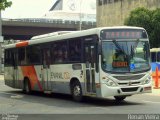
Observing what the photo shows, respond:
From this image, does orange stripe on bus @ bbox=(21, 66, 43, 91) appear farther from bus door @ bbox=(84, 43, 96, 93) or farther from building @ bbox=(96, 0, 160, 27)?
building @ bbox=(96, 0, 160, 27)

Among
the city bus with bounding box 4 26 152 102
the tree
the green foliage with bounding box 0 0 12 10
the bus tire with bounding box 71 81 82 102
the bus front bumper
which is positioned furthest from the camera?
the tree

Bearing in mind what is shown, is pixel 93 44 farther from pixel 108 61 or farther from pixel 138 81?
pixel 138 81

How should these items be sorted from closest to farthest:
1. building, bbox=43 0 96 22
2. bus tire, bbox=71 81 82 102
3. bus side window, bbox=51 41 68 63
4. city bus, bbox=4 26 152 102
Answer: city bus, bbox=4 26 152 102, bus tire, bbox=71 81 82 102, bus side window, bbox=51 41 68 63, building, bbox=43 0 96 22

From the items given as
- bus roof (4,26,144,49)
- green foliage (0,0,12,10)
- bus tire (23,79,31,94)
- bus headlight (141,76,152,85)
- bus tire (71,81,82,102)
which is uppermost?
green foliage (0,0,12,10)

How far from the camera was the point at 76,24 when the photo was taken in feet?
327

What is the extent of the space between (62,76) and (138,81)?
3.92m

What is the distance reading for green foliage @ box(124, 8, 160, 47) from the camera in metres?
69.2

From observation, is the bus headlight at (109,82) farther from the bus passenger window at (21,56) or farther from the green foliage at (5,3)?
the green foliage at (5,3)

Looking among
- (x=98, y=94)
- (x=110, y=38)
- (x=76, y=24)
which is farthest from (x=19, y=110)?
(x=76, y=24)

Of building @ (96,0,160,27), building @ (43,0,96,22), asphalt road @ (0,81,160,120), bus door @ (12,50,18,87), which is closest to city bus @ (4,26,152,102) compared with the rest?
asphalt road @ (0,81,160,120)

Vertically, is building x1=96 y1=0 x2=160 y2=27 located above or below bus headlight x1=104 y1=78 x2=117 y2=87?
above

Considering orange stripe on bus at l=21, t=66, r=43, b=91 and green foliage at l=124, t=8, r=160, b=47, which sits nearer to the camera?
Answer: orange stripe on bus at l=21, t=66, r=43, b=91

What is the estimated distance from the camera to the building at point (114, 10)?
93875mm

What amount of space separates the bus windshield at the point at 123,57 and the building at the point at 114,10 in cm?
7255
